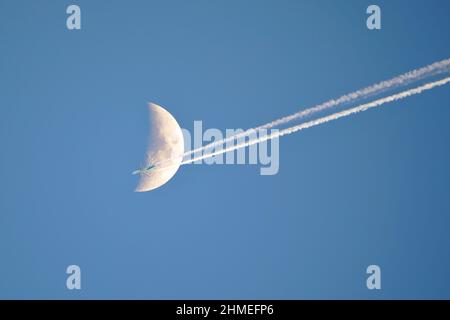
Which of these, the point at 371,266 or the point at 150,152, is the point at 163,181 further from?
the point at 371,266

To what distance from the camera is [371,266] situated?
26562mm

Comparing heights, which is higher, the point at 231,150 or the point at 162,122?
the point at 162,122

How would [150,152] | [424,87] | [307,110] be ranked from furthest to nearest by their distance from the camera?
[150,152] → [307,110] → [424,87]
